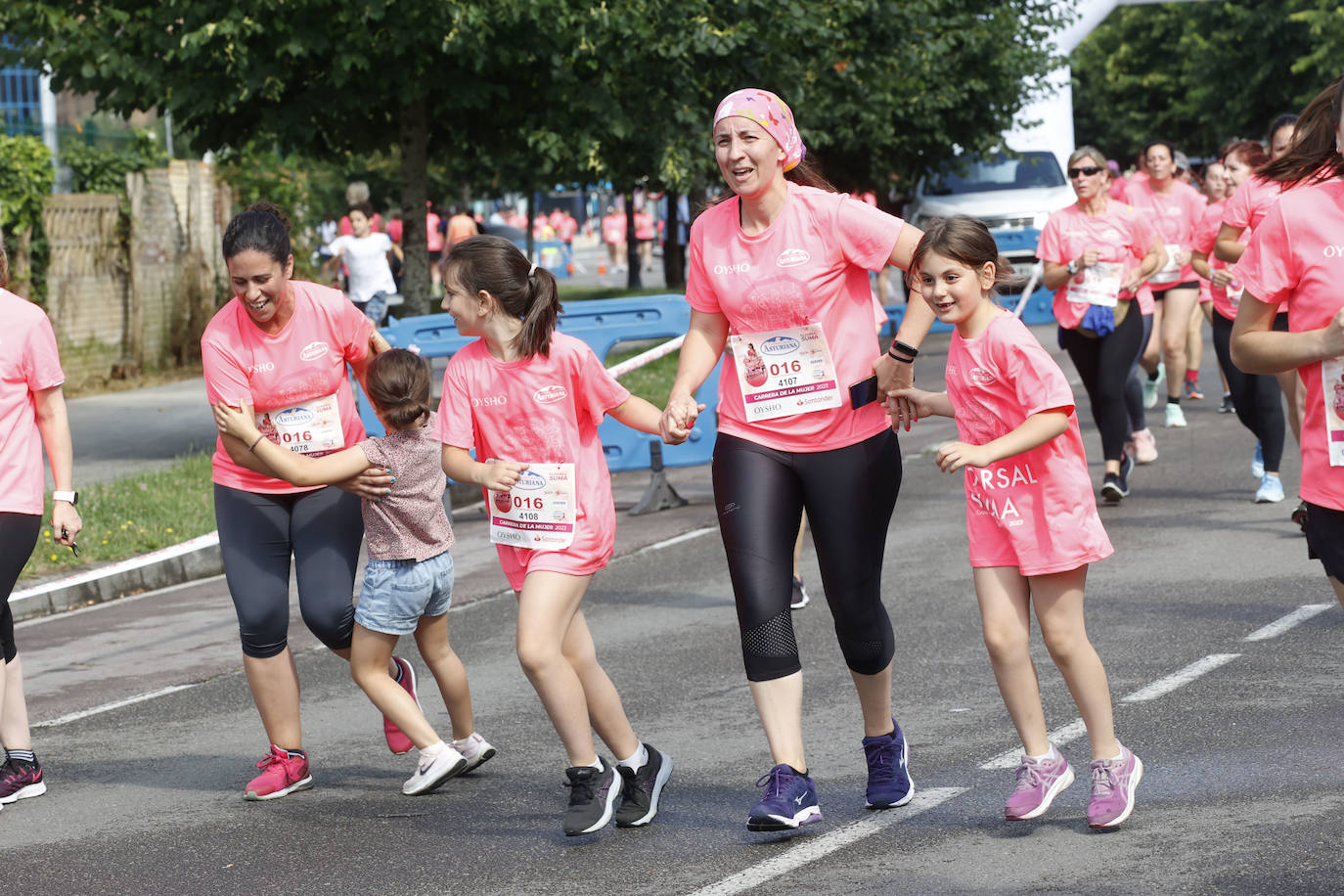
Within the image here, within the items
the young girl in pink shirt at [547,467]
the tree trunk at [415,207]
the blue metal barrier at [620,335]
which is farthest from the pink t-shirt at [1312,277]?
the tree trunk at [415,207]

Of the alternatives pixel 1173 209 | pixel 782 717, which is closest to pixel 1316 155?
pixel 782 717

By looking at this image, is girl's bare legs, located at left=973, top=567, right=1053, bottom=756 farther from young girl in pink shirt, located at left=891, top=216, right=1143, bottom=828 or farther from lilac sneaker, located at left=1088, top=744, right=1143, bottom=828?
lilac sneaker, located at left=1088, top=744, right=1143, bottom=828

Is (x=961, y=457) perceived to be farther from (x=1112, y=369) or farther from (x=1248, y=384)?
(x=1112, y=369)

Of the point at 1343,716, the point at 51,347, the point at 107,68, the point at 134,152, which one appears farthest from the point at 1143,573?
the point at 134,152

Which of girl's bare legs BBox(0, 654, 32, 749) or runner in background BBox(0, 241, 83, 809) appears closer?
runner in background BBox(0, 241, 83, 809)

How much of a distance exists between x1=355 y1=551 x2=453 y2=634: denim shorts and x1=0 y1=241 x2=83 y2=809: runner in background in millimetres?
→ 955

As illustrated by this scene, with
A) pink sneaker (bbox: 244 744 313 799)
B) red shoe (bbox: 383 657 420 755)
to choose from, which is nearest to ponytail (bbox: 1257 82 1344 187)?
red shoe (bbox: 383 657 420 755)

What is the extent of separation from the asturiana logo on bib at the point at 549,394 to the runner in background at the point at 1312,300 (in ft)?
6.17

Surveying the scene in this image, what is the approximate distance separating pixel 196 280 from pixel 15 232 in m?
2.70

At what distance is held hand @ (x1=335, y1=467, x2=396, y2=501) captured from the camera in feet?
18.4

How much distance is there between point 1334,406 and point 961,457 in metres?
1.01

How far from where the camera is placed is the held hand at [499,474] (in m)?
5.07

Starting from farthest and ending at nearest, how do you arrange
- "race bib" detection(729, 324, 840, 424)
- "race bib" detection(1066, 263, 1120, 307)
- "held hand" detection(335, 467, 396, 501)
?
1. "race bib" detection(1066, 263, 1120, 307)
2. "held hand" detection(335, 467, 396, 501)
3. "race bib" detection(729, 324, 840, 424)

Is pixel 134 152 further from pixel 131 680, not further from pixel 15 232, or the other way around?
pixel 131 680
